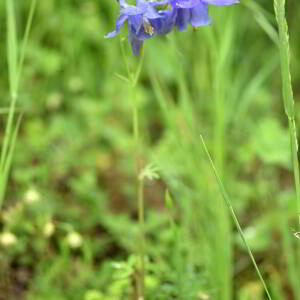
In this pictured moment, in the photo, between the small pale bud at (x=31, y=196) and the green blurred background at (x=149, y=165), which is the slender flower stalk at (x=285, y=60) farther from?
the small pale bud at (x=31, y=196)

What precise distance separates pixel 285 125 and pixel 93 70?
0.96 meters

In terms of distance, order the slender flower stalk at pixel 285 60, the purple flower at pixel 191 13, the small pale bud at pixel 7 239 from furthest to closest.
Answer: the small pale bud at pixel 7 239 → the purple flower at pixel 191 13 → the slender flower stalk at pixel 285 60

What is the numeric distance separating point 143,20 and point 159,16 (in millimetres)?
38

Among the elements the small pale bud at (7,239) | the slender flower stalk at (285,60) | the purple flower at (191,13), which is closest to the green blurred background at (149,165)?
the small pale bud at (7,239)

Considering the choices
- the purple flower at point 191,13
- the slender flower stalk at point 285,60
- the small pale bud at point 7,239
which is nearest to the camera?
the slender flower stalk at point 285,60

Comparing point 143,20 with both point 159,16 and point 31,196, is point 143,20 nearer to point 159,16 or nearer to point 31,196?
point 159,16

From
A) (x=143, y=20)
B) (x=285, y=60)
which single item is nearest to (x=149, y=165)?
(x=143, y=20)

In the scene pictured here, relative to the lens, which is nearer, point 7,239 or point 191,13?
Result: point 191,13

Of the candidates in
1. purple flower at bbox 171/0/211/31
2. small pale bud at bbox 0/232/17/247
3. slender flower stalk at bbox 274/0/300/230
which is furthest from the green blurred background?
slender flower stalk at bbox 274/0/300/230

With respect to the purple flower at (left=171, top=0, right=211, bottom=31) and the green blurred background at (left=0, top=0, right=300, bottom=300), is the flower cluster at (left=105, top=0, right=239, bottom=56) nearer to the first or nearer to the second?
the purple flower at (left=171, top=0, right=211, bottom=31)

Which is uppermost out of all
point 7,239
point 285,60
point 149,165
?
point 285,60

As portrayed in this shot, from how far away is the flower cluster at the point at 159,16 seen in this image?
48.9 inches

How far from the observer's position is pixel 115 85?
8.82 feet

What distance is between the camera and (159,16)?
49.5 inches
